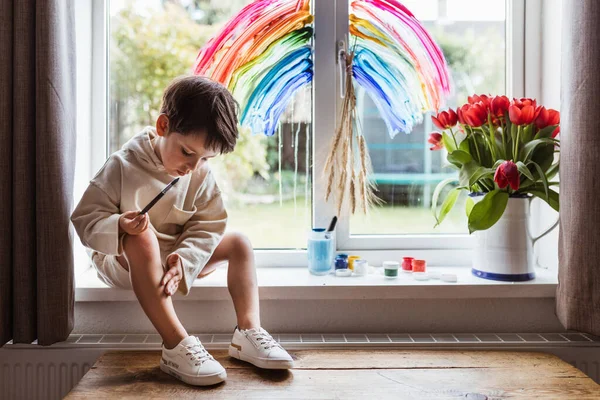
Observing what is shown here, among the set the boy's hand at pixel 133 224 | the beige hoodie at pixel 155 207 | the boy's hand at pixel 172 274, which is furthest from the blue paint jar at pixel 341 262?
the boy's hand at pixel 133 224

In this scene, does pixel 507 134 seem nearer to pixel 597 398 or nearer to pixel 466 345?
pixel 466 345

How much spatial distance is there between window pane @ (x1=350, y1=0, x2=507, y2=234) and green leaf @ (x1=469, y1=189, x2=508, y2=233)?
0.98ft

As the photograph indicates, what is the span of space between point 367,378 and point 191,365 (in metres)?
0.38

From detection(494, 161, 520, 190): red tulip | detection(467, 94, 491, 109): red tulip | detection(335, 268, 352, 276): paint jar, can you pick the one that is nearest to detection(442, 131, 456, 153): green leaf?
detection(467, 94, 491, 109): red tulip

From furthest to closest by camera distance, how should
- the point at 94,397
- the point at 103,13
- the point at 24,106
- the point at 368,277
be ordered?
the point at 103,13, the point at 368,277, the point at 24,106, the point at 94,397

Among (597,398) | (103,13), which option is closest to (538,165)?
(597,398)

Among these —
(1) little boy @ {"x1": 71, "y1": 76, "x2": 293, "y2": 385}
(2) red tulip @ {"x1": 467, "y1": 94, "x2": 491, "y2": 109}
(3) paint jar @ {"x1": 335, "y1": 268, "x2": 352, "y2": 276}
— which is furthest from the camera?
(3) paint jar @ {"x1": 335, "y1": 268, "x2": 352, "y2": 276}

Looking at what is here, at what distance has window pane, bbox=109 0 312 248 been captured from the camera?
170cm

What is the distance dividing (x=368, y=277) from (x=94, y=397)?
2.51ft

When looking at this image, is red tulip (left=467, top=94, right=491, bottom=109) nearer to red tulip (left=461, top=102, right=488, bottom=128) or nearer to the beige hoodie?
red tulip (left=461, top=102, right=488, bottom=128)

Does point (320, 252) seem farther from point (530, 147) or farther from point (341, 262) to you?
point (530, 147)

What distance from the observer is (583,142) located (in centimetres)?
132

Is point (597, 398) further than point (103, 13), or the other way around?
point (103, 13)

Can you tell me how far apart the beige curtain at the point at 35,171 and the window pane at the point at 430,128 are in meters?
0.84
